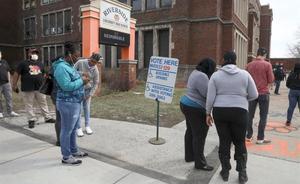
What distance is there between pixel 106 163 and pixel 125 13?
34.9ft

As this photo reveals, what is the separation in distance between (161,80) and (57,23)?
28977mm

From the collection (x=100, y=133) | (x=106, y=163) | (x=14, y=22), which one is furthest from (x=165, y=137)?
(x=14, y=22)

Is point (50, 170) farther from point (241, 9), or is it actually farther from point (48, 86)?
point (241, 9)

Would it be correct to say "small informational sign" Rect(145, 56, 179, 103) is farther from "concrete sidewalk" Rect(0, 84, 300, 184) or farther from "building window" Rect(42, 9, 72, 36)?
Result: "building window" Rect(42, 9, 72, 36)

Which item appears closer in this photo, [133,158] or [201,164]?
[201,164]

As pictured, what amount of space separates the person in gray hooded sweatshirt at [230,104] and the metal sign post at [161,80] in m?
1.63

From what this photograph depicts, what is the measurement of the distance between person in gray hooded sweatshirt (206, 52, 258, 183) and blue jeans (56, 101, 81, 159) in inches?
78.5

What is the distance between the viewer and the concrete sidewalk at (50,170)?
4266mm

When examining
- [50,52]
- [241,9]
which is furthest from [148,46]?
[50,52]

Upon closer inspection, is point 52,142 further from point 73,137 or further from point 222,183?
point 222,183

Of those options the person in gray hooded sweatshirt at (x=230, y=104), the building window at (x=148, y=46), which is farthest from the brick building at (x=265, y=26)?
the person in gray hooded sweatshirt at (x=230, y=104)

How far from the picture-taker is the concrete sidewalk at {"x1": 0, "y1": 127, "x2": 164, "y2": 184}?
427 centimetres

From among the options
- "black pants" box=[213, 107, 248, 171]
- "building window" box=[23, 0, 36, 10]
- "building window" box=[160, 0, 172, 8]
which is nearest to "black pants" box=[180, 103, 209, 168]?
"black pants" box=[213, 107, 248, 171]

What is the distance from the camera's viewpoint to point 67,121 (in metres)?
4.61
